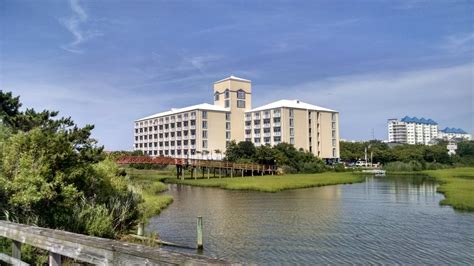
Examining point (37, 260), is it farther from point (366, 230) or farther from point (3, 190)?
point (366, 230)

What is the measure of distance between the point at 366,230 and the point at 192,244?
1067cm

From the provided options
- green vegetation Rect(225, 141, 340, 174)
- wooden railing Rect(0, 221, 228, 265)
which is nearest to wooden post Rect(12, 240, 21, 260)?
wooden railing Rect(0, 221, 228, 265)

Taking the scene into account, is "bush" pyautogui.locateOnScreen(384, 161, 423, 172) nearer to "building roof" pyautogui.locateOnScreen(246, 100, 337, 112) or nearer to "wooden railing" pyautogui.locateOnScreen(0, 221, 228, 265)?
"building roof" pyautogui.locateOnScreen(246, 100, 337, 112)

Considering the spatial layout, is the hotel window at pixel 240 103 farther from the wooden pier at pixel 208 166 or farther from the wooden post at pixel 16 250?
the wooden post at pixel 16 250

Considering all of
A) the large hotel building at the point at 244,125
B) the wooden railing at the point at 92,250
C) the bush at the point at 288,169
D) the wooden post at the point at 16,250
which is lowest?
the bush at the point at 288,169

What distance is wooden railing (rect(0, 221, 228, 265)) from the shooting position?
341 cm

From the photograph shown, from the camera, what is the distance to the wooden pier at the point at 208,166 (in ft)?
259

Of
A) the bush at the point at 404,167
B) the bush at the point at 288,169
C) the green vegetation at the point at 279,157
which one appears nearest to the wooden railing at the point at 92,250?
the bush at the point at 288,169

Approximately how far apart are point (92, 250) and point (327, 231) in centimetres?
2175

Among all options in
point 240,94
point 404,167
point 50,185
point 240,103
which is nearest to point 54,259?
point 50,185

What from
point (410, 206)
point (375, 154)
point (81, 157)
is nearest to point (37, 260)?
point (81, 157)

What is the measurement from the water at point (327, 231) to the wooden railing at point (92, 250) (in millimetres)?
10591

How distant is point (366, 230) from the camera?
24.8 metres

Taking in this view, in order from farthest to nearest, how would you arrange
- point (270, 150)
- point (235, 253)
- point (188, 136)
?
1. point (188, 136)
2. point (270, 150)
3. point (235, 253)
